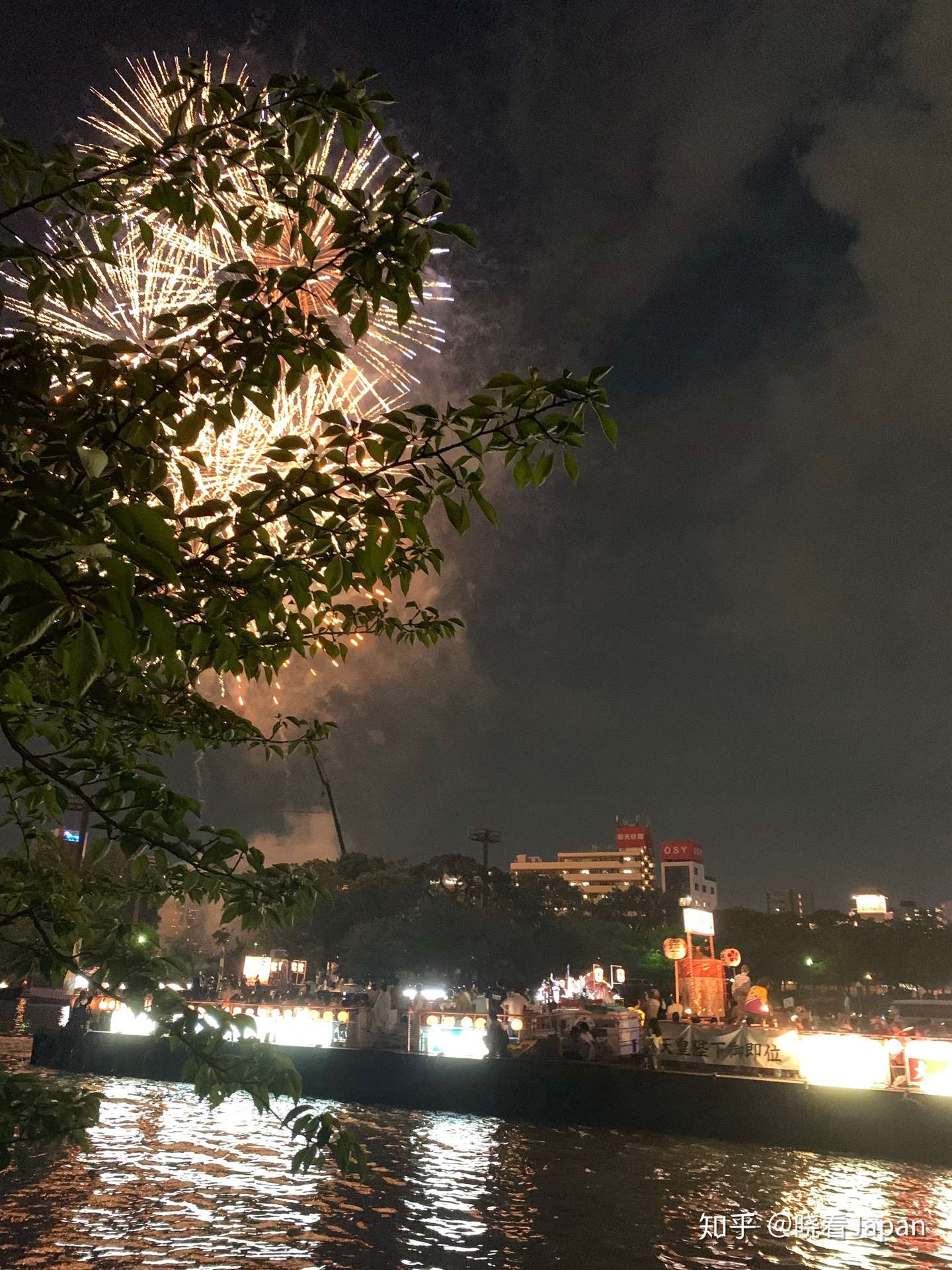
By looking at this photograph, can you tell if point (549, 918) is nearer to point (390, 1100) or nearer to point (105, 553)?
point (390, 1100)

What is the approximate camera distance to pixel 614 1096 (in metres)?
26.2

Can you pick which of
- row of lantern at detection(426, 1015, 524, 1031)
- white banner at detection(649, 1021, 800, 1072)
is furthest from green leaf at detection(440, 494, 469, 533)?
row of lantern at detection(426, 1015, 524, 1031)

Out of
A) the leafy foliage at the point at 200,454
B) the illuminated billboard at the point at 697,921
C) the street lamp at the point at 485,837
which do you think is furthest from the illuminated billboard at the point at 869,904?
the leafy foliage at the point at 200,454

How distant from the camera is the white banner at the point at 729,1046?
26234mm

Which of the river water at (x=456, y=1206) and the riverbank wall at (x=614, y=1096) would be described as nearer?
the river water at (x=456, y=1206)

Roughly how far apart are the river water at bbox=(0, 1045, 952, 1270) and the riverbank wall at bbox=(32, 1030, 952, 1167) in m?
0.79

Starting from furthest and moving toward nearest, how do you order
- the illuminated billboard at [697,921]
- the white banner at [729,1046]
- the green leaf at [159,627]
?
the illuminated billboard at [697,921] < the white banner at [729,1046] < the green leaf at [159,627]

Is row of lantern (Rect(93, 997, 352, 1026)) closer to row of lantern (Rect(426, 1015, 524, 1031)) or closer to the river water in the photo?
row of lantern (Rect(426, 1015, 524, 1031))

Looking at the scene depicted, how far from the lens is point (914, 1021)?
180 feet

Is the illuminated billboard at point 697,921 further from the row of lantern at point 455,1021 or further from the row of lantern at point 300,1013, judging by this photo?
A: the row of lantern at point 300,1013

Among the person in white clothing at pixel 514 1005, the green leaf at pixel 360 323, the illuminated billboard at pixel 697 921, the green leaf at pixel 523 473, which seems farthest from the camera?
the person in white clothing at pixel 514 1005

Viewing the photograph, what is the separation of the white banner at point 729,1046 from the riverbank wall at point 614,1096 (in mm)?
1625

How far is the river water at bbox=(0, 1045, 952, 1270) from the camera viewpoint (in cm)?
1323

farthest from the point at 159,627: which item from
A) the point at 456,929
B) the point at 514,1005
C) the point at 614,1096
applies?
the point at 456,929
